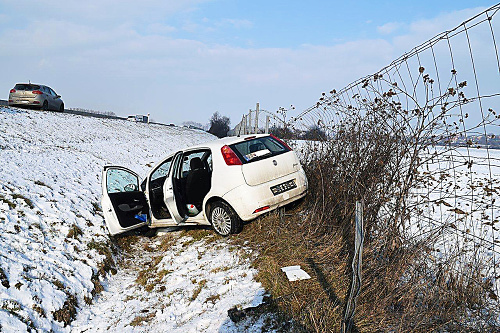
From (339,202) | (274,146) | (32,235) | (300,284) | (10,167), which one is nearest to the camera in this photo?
(300,284)

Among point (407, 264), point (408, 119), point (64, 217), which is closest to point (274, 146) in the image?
point (408, 119)

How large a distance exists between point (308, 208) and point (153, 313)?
310 cm

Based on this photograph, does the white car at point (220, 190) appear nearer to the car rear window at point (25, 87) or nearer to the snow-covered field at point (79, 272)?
the snow-covered field at point (79, 272)

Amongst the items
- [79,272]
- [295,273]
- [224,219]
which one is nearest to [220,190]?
→ [224,219]

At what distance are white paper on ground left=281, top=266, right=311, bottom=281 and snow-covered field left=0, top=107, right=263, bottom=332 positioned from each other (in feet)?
1.44

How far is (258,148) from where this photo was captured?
6227mm

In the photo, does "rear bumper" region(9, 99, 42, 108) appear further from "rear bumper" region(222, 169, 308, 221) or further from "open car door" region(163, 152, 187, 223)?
"rear bumper" region(222, 169, 308, 221)

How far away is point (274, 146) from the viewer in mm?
6422

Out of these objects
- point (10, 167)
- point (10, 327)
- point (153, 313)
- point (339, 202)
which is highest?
point (10, 167)

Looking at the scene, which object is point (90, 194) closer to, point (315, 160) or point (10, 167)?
point (10, 167)

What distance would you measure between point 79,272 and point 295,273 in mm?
3485

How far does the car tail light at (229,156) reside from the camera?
5.94 meters

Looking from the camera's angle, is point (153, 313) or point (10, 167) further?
point (10, 167)

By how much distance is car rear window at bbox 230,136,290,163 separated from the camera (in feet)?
19.8
